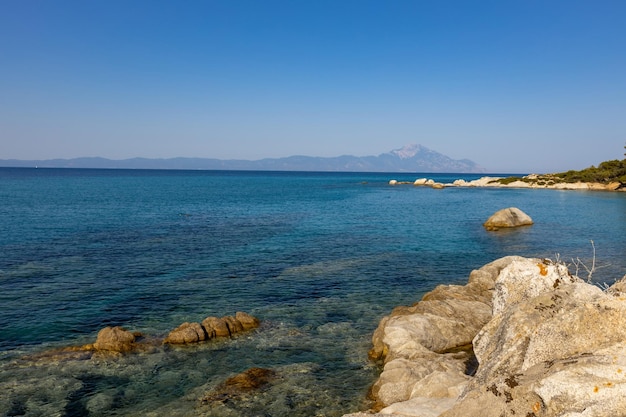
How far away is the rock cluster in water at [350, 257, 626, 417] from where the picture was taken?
7.73m

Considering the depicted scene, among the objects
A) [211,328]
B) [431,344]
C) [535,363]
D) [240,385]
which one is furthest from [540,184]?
[535,363]

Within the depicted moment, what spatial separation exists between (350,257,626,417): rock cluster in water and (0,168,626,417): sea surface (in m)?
3.40

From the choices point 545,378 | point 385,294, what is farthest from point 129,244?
point 545,378

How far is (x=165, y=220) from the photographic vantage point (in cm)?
6912

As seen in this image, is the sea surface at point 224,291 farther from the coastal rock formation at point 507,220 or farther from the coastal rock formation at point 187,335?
the coastal rock formation at point 507,220

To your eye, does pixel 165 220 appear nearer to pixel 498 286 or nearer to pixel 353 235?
pixel 353 235

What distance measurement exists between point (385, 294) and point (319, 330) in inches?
323

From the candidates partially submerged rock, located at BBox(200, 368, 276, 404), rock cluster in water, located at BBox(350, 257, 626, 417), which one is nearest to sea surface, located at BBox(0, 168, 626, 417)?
partially submerged rock, located at BBox(200, 368, 276, 404)

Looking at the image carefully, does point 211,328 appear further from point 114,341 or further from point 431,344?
point 431,344

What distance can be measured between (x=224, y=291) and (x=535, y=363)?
82.8 feet

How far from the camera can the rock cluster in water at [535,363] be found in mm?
7734

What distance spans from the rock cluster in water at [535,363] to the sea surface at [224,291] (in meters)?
3.40

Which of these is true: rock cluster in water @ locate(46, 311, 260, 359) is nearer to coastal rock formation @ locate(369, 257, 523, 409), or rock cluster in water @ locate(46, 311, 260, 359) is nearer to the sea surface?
the sea surface

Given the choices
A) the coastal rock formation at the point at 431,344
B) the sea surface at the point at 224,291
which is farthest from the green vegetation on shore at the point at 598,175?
the coastal rock formation at the point at 431,344
